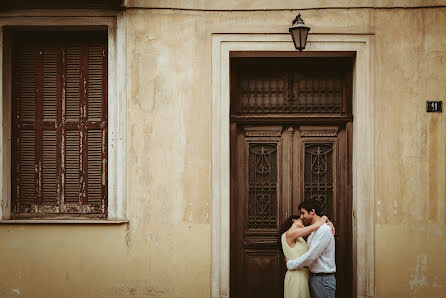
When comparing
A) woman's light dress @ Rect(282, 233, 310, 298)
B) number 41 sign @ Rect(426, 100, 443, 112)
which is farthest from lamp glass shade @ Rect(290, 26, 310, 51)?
woman's light dress @ Rect(282, 233, 310, 298)

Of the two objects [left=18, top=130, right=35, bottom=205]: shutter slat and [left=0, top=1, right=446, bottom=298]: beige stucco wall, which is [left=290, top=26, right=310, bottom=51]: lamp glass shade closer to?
[left=0, top=1, right=446, bottom=298]: beige stucco wall

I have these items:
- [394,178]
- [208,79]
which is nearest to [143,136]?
[208,79]

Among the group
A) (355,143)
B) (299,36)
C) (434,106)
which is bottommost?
(355,143)

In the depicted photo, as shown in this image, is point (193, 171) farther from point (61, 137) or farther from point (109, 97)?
point (61, 137)

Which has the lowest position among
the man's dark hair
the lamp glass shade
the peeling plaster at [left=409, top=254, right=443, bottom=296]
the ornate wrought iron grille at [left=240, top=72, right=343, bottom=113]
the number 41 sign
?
the peeling plaster at [left=409, top=254, right=443, bottom=296]

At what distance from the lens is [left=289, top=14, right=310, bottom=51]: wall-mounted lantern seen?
21.2ft

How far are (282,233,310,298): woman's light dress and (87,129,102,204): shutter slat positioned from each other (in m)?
2.54

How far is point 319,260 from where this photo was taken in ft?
19.1

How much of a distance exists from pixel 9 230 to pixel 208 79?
3079 mm

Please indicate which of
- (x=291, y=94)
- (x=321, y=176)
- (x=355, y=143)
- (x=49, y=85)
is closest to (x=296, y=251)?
(x=321, y=176)

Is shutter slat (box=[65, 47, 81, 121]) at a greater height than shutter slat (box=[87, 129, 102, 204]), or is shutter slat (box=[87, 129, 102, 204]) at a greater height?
shutter slat (box=[65, 47, 81, 121])

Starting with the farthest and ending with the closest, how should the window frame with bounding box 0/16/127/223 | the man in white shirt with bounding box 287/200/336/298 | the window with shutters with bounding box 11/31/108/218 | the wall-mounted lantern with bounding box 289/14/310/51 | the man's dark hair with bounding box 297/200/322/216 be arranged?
the window with shutters with bounding box 11/31/108/218 < the window frame with bounding box 0/16/127/223 < the wall-mounted lantern with bounding box 289/14/310/51 < the man's dark hair with bounding box 297/200/322/216 < the man in white shirt with bounding box 287/200/336/298

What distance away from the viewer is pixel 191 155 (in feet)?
21.9

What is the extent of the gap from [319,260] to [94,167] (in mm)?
3077
